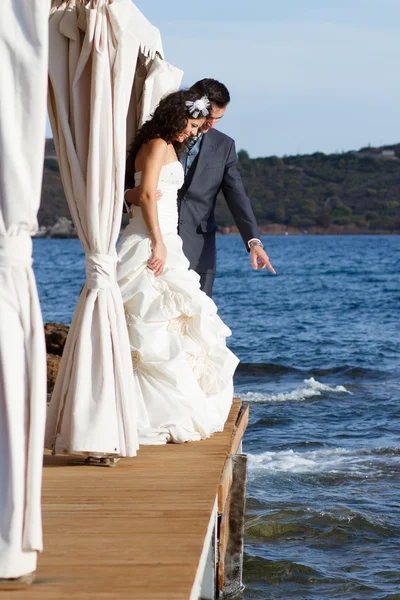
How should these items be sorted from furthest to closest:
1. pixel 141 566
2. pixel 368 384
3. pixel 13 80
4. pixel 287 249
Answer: pixel 287 249 → pixel 368 384 → pixel 141 566 → pixel 13 80

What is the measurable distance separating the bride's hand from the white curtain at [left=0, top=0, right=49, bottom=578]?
2.35m

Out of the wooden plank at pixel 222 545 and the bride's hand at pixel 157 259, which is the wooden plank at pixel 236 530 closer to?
the wooden plank at pixel 222 545

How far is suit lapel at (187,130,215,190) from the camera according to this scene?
240 inches

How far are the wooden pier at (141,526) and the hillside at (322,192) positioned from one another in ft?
264

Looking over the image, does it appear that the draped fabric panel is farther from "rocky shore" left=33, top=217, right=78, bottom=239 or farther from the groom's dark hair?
"rocky shore" left=33, top=217, right=78, bottom=239

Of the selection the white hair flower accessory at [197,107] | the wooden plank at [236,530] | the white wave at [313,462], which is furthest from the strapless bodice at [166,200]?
the white wave at [313,462]

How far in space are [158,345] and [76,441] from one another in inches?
37.4

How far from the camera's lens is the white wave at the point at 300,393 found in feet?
45.2

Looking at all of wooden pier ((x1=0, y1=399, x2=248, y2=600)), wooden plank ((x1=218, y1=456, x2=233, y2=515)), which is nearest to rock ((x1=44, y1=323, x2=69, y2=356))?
wooden pier ((x1=0, y1=399, x2=248, y2=600))

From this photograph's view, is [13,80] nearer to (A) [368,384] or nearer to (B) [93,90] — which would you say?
(B) [93,90]

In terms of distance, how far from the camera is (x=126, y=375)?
4.47 meters

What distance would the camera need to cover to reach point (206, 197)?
6.15 m

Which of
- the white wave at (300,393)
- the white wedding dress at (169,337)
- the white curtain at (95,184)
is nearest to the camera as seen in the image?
the white curtain at (95,184)

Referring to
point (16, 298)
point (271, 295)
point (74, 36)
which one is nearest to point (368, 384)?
point (74, 36)
